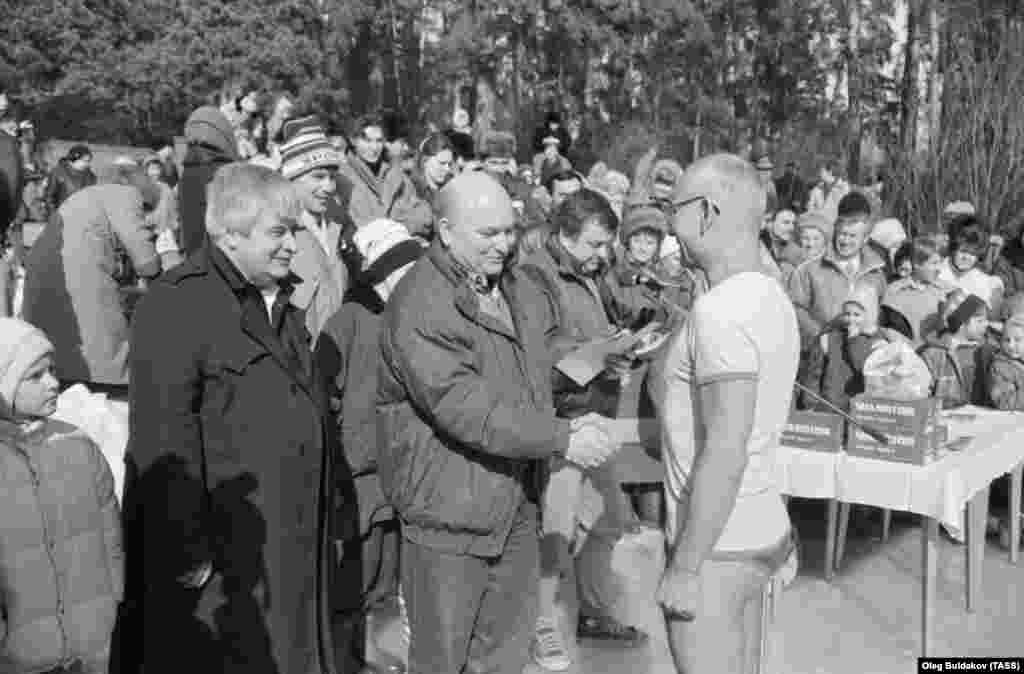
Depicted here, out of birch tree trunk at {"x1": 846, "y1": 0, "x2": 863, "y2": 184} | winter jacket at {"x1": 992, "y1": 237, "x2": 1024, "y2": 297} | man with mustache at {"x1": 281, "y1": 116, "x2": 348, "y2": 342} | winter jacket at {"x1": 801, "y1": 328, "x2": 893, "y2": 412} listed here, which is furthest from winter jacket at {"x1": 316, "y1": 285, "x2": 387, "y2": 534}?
birch tree trunk at {"x1": 846, "y1": 0, "x2": 863, "y2": 184}

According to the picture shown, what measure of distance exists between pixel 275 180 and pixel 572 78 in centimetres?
2242

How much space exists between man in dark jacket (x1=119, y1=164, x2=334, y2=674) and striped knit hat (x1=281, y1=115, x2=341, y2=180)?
154cm

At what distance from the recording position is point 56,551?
2607mm

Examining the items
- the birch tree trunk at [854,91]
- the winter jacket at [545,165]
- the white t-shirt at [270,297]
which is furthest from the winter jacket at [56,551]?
the birch tree trunk at [854,91]

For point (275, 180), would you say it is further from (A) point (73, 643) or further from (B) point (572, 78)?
(B) point (572, 78)

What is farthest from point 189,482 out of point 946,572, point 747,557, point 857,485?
point 946,572

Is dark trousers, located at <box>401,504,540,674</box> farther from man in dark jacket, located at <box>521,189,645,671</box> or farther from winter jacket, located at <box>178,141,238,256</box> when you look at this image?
winter jacket, located at <box>178,141,238,256</box>

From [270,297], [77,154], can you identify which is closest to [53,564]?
[270,297]

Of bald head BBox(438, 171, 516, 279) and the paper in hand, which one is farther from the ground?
bald head BBox(438, 171, 516, 279)

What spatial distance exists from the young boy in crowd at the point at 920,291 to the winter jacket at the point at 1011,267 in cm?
140

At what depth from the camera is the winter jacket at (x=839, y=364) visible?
5.21 m

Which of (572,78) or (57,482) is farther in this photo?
(572,78)

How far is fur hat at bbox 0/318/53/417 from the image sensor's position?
2639mm

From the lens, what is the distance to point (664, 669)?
13.9 ft
